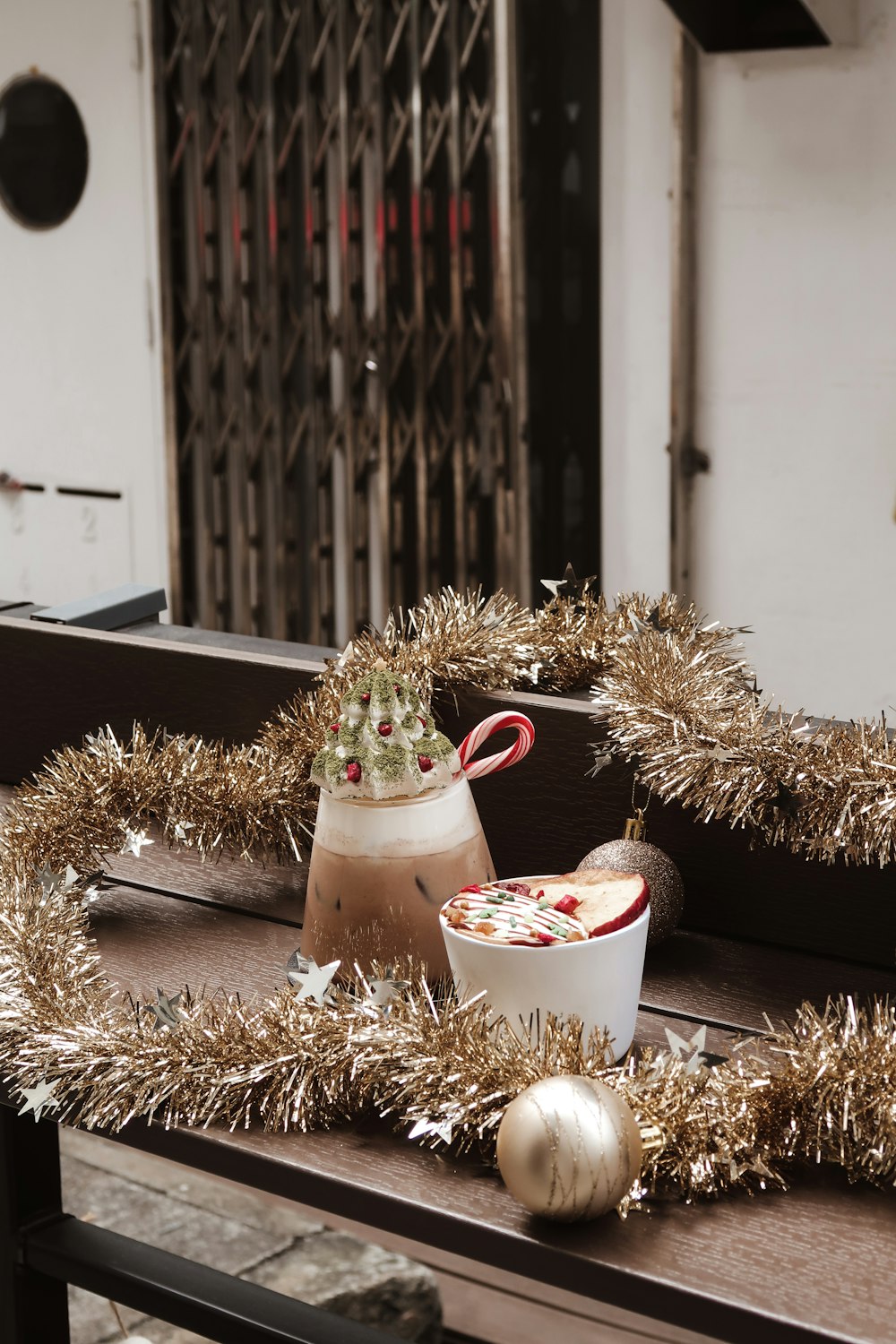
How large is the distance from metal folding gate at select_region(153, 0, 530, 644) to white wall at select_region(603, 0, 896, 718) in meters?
0.29

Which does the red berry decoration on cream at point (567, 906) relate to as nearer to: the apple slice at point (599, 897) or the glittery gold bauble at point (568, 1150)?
the apple slice at point (599, 897)

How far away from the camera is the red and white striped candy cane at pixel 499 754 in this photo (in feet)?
2.92

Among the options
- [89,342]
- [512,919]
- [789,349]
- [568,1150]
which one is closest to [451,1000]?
[512,919]

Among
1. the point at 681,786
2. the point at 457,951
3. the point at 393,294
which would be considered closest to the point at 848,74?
the point at 393,294

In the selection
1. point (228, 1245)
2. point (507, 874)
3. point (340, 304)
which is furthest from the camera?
point (340, 304)

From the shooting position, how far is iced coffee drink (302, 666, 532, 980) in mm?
823

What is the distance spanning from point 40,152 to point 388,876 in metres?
3.12

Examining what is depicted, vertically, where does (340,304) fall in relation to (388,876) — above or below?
above

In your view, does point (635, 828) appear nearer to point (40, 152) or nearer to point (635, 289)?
point (635, 289)

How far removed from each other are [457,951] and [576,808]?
0.87ft

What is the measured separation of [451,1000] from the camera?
0.77 metres

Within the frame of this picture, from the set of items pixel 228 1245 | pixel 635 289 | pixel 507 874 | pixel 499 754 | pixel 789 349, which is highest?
pixel 635 289

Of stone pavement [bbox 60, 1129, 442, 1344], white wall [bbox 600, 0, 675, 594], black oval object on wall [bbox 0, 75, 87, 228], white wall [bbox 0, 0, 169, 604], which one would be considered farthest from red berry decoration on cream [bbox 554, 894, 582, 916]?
black oval object on wall [bbox 0, 75, 87, 228]

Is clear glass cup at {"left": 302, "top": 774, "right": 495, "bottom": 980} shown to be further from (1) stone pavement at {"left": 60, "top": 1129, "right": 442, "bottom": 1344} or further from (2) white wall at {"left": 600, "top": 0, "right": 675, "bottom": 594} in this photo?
(2) white wall at {"left": 600, "top": 0, "right": 675, "bottom": 594}
